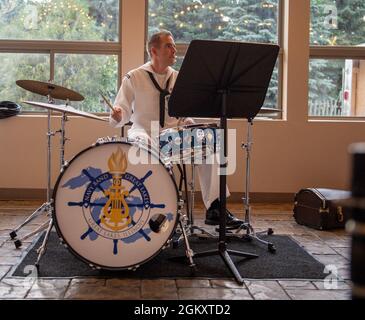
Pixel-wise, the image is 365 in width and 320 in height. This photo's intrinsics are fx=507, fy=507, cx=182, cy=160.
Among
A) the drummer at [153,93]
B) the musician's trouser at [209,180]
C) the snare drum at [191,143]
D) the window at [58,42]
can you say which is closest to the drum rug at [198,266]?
the musician's trouser at [209,180]

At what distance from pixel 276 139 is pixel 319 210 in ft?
4.19

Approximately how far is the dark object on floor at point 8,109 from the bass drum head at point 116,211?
2.64 meters

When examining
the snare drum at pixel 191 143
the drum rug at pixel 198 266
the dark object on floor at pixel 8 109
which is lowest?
the drum rug at pixel 198 266

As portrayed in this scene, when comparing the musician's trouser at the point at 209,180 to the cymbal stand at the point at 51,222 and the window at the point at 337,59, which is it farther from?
the window at the point at 337,59

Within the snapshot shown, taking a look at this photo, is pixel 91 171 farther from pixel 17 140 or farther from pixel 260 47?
pixel 17 140

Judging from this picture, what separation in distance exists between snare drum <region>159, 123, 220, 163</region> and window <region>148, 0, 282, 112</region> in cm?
236

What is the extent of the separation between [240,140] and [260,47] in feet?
8.54

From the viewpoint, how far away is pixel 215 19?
5.21 metres

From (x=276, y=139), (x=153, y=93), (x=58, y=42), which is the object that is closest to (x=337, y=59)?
(x=276, y=139)

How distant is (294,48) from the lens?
5.09 metres

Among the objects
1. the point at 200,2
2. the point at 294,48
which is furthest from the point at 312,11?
the point at 200,2

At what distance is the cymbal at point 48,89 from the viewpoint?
10.5 feet

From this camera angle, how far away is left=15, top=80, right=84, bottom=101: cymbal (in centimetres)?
320

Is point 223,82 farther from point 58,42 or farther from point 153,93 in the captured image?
point 58,42
